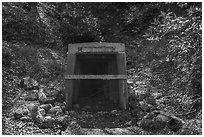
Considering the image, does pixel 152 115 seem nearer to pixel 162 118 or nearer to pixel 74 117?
pixel 162 118

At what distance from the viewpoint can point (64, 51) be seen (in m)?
7.32

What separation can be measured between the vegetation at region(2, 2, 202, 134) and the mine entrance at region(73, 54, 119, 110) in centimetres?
41

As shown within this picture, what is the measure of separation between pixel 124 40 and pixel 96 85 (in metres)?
2.57

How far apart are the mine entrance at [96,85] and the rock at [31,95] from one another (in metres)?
0.64

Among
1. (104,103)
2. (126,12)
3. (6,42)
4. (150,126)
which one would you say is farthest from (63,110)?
(126,12)

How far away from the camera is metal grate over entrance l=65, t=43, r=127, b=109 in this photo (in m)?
4.88

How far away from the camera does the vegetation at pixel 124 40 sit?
12.9 feet

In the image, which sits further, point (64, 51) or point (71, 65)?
point (64, 51)

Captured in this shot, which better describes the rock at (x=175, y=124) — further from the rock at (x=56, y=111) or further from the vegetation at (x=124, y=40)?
the rock at (x=56, y=111)

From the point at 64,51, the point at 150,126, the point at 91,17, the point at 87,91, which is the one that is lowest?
the point at 150,126

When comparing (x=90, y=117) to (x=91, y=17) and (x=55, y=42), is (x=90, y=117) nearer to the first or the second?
(x=55, y=42)

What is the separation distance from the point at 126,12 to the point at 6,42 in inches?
152

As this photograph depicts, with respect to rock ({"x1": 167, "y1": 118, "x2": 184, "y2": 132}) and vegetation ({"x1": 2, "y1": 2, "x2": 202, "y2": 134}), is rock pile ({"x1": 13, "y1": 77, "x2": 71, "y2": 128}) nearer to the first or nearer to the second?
vegetation ({"x1": 2, "y1": 2, "x2": 202, "y2": 134})

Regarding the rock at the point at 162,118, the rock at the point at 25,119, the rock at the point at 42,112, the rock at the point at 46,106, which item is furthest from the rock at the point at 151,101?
the rock at the point at 25,119
